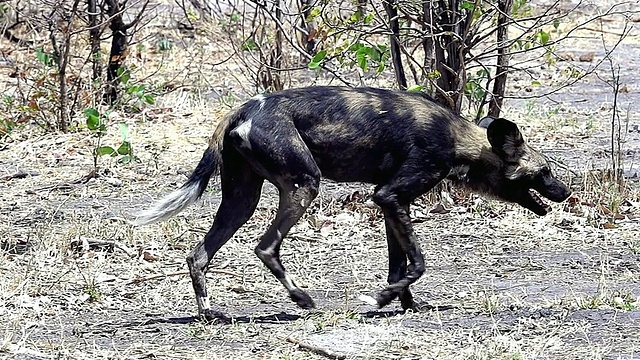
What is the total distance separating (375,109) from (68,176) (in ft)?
13.0

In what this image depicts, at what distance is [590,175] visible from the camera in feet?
26.5

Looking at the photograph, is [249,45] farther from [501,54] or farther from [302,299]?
[302,299]

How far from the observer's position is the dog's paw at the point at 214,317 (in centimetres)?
546

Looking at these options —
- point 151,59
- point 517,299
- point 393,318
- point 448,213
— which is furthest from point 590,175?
point 151,59

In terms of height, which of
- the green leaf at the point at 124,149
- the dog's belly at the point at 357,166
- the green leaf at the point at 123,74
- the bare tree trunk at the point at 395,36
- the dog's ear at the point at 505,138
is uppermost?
the bare tree trunk at the point at 395,36

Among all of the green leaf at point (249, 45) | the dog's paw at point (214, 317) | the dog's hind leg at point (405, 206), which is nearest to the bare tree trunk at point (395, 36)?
the dog's hind leg at point (405, 206)

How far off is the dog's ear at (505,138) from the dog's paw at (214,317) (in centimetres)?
187

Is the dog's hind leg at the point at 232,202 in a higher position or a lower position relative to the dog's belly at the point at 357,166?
lower

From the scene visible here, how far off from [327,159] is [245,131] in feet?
1.73

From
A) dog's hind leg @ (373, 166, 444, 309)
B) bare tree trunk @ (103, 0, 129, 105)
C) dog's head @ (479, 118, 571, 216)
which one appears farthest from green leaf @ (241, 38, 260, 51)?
dog's hind leg @ (373, 166, 444, 309)

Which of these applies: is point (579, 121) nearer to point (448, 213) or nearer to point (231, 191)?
point (448, 213)

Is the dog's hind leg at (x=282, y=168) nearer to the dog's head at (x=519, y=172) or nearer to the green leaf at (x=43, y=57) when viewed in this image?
the dog's head at (x=519, y=172)

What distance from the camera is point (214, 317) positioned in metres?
5.51

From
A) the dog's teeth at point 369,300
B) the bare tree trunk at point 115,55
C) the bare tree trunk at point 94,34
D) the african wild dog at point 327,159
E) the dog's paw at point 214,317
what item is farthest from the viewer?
the bare tree trunk at point 115,55
